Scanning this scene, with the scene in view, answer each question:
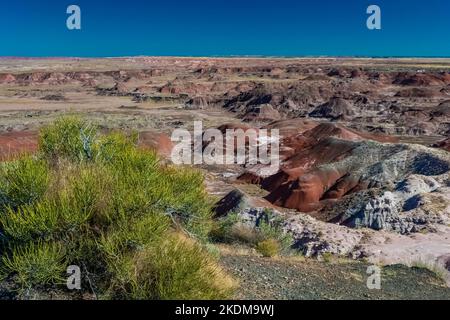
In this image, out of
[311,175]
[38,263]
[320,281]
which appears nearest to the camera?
[38,263]

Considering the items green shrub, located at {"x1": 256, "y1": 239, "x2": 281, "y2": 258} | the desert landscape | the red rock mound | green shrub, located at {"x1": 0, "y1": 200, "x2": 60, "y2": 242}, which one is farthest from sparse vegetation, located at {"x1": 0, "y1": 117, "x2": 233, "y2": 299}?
the red rock mound

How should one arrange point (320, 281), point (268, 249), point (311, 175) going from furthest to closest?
1. point (311, 175)
2. point (268, 249)
3. point (320, 281)

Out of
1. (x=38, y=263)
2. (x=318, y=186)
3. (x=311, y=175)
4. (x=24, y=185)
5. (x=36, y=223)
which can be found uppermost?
(x=24, y=185)

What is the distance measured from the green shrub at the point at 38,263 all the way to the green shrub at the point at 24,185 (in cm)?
77

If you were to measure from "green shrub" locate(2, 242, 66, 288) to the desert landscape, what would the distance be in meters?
0.35

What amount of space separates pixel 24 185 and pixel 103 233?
1.36m

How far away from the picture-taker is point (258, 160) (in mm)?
40938

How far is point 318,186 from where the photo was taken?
97.0ft

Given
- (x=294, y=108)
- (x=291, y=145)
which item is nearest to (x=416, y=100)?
(x=294, y=108)

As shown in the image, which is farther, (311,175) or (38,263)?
(311,175)

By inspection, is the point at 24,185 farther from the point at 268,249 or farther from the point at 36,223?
the point at 268,249

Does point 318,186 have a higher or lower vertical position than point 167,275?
lower

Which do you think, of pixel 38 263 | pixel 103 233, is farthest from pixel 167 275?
pixel 38 263
